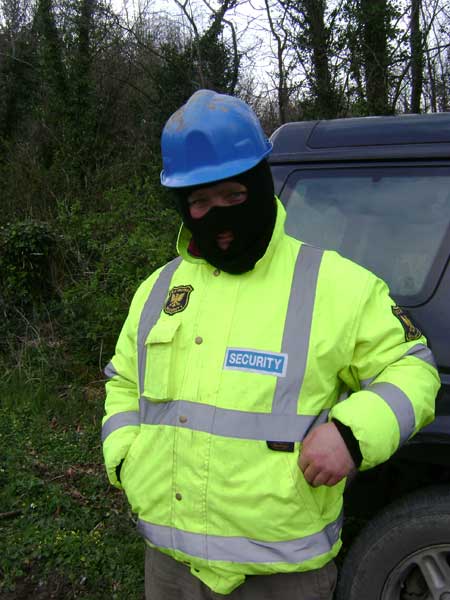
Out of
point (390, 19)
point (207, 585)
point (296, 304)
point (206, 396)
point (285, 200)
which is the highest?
point (390, 19)

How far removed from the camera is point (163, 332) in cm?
159

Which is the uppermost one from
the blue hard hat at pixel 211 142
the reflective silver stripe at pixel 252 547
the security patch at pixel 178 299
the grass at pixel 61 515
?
the blue hard hat at pixel 211 142

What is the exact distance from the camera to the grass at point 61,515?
2.86 m

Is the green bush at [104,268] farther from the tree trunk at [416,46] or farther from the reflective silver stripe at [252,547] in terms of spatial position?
the tree trunk at [416,46]

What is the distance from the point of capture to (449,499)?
2.00m

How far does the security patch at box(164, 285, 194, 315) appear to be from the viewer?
163cm

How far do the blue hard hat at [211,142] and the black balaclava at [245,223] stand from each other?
33 millimetres

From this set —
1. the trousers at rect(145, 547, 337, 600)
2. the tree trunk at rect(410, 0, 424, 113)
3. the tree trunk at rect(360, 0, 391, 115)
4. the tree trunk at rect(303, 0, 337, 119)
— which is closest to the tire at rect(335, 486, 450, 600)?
the trousers at rect(145, 547, 337, 600)

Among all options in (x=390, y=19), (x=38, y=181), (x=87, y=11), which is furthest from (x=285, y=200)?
(x=87, y=11)

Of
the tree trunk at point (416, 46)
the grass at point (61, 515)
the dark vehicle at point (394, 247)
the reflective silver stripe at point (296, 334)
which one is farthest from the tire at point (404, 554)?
the tree trunk at point (416, 46)

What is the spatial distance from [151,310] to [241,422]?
455 millimetres

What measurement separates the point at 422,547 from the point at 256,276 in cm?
116

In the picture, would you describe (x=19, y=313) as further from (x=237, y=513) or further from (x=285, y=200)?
(x=237, y=513)

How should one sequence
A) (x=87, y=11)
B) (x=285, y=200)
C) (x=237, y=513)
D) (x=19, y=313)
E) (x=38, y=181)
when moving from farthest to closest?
(x=87, y=11) < (x=38, y=181) < (x=19, y=313) < (x=285, y=200) < (x=237, y=513)
